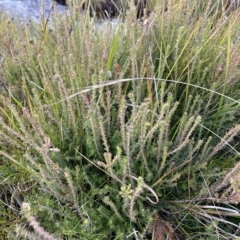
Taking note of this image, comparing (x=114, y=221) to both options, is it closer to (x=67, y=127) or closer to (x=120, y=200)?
(x=120, y=200)

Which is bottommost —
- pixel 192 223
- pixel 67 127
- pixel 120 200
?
pixel 192 223

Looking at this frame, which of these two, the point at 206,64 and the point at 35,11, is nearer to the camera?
the point at 206,64

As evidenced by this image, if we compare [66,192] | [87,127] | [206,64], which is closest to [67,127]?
[87,127]

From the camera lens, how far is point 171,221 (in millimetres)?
1019

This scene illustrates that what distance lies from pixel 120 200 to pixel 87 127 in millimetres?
262

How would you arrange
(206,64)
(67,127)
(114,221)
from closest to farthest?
(114,221) → (67,127) → (206,64)

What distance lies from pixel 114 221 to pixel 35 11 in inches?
112

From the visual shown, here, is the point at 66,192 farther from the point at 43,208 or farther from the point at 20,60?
the point at 20,60

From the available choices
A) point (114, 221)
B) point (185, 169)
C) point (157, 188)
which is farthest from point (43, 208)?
point (185, 169)

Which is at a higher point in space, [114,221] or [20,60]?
[20,60]

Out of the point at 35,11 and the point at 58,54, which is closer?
the point at 58,54

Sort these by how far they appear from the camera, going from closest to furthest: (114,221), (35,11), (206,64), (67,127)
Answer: (114,221), (67,127), (206,64), (35,11)

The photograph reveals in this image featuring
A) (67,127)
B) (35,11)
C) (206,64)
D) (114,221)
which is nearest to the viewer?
(114,221)

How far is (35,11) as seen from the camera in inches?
128
